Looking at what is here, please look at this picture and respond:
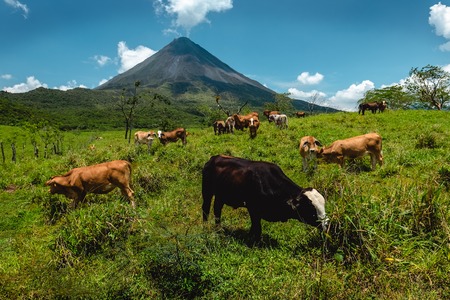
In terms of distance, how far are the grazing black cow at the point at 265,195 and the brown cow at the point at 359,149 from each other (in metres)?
6.03

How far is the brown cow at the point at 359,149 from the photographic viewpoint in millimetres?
11672

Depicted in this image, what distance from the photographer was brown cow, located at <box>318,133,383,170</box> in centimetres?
1167

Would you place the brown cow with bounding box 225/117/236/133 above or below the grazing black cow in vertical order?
above

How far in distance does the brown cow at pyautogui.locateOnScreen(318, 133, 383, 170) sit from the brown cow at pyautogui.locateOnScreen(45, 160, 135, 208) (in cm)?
778

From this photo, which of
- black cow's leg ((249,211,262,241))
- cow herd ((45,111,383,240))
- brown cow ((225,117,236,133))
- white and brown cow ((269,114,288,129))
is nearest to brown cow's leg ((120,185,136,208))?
cow herd ((45,111,383,240))

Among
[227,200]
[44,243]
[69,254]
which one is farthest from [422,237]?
[44,243]

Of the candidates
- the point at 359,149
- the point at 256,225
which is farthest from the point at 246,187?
the point at 359,149

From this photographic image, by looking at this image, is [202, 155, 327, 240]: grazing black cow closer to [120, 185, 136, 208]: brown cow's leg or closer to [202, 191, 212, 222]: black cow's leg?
[202, 191, 212, 222]: black cow's leg

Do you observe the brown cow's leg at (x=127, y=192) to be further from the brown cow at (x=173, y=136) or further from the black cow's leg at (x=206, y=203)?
the brown cow at (x=173, y=136)

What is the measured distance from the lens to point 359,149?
1168 cm

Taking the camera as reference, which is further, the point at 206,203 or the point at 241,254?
the point at 206,203

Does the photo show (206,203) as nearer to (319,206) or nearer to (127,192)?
(319,206)

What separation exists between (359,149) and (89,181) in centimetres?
961

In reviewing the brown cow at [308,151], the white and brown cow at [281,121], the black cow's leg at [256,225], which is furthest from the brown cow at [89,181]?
the white and brown cow at [281,121]
